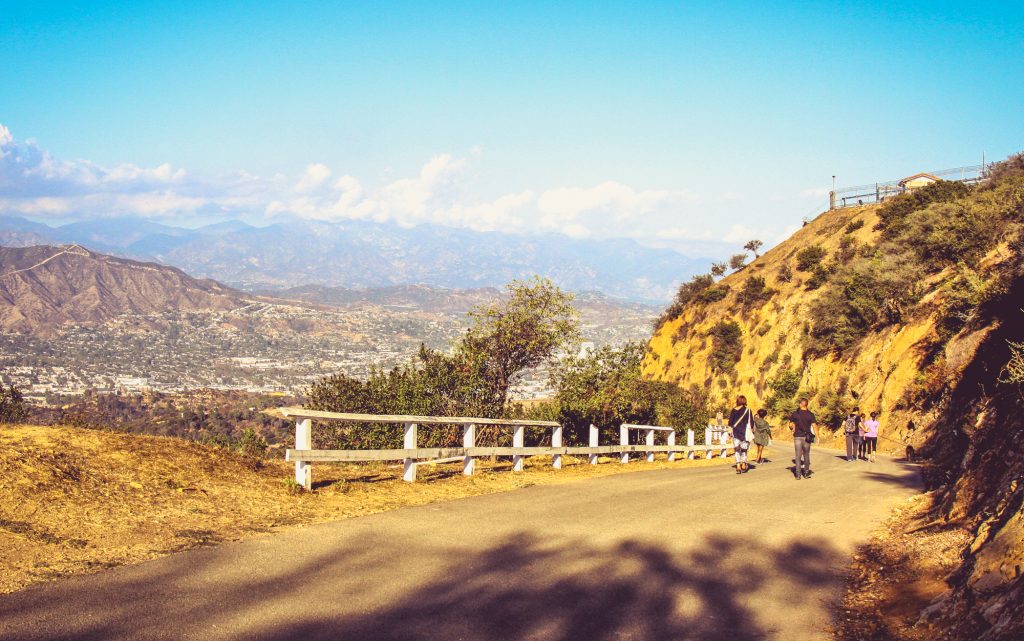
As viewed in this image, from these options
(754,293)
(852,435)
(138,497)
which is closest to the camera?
(138,497)

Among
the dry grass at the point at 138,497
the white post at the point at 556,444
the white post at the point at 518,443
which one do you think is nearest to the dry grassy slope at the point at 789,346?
the white post at the point at 556,444

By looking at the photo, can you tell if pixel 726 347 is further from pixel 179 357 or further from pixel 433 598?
pixel 179 357

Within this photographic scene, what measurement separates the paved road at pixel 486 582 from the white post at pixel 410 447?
1734 mm

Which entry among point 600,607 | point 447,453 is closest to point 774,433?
point 447,453

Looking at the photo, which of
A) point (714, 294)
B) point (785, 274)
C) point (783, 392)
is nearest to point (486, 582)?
point (783, 392)

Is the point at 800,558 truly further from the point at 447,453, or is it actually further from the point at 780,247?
the point at 780,247

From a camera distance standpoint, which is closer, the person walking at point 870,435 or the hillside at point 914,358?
the hillside at point 914,358

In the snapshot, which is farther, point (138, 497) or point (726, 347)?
point (726, 347)

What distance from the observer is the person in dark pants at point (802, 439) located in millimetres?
17531

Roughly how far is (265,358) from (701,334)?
4371 inches

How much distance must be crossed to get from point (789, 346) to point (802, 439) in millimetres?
36792

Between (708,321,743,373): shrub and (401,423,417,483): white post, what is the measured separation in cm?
4734

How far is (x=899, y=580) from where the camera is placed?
784 cm

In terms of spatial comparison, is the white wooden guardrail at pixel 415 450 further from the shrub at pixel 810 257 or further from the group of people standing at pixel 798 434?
the shrub at pixel 810 257
